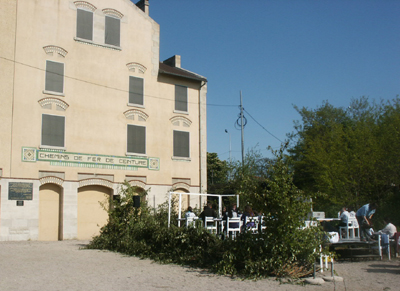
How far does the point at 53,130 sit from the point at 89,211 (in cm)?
448

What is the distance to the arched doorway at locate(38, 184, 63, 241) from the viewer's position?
21.4 meters

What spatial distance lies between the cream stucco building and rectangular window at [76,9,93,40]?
0.05 meters

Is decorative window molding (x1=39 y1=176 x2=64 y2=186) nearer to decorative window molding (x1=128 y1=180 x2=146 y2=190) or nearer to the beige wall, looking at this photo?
the beige wall

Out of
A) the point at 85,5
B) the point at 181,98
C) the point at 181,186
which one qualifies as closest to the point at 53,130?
the point at 85,5

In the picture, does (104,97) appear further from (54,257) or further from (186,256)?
(186,256)

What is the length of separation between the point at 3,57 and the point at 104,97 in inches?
206

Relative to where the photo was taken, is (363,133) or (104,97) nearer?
(104,97)

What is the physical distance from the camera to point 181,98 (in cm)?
2645

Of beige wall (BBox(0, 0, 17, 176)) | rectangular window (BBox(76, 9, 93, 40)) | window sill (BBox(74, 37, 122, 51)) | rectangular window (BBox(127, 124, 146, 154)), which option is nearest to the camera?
beige wall (BBox(0, 0, 17, 176))

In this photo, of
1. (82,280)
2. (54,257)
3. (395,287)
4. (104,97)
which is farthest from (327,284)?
(104,97)

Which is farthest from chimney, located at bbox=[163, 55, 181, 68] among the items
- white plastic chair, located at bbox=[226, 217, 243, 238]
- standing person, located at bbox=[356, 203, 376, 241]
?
standing person, located at bbox=[356, 203, 376, 241]

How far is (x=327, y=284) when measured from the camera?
32.1 ft

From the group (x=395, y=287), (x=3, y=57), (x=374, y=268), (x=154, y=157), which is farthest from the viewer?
(x=154, y=157)

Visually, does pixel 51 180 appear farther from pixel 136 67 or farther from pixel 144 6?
pixel 144 6
